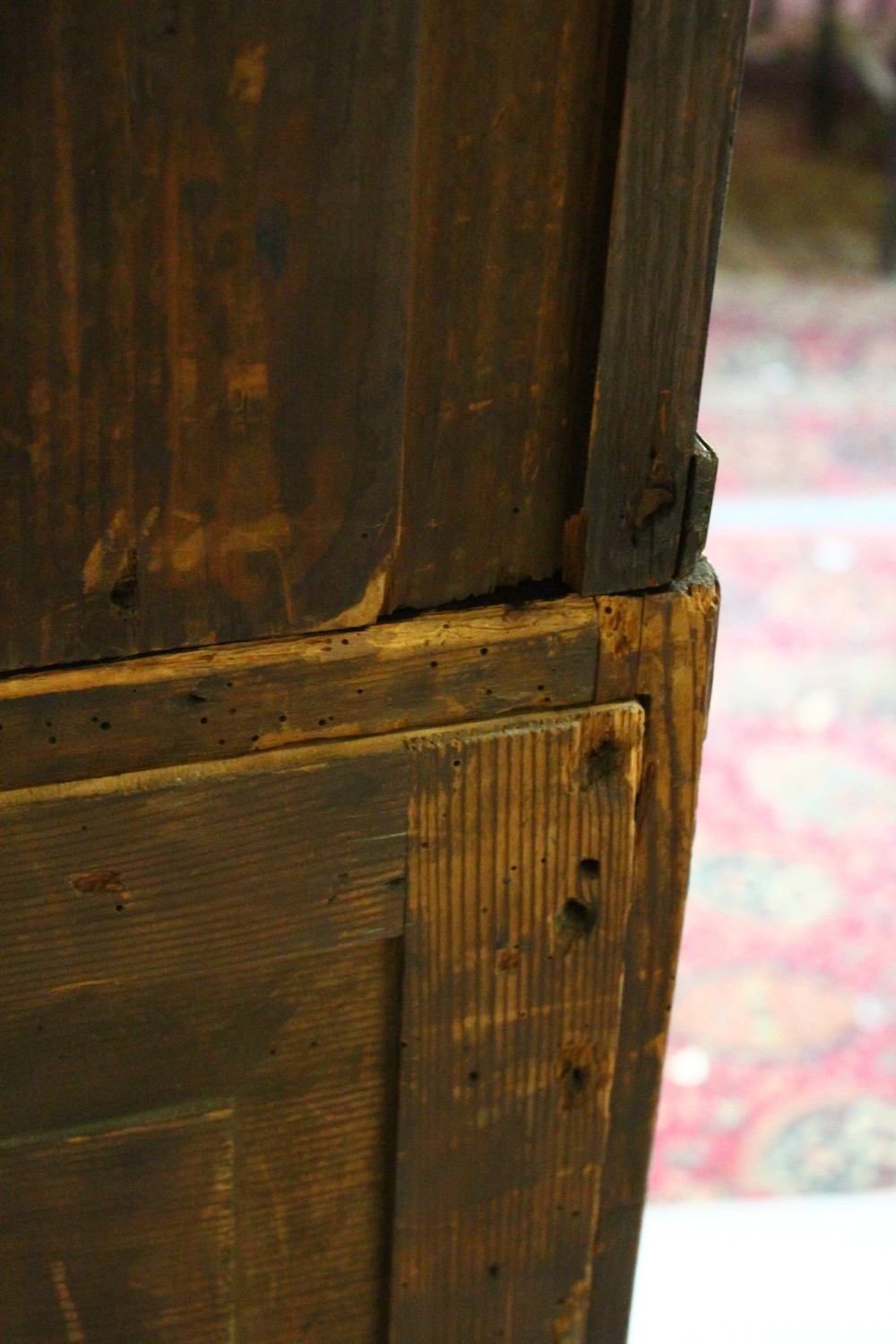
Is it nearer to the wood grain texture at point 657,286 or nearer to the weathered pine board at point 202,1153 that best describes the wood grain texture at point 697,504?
the wood grain texture at point 657,286

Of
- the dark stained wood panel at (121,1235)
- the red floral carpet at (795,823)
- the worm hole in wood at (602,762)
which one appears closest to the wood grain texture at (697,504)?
the worm hole in wood at (602,762)

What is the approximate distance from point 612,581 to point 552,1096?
0.35 m

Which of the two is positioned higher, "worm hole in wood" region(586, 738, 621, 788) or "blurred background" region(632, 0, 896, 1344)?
"worm hole in wood" region(586, 738, 621, 788)

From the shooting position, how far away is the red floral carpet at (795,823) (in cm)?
252

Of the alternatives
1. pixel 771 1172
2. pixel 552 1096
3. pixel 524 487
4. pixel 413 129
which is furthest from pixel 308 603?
pixel 771 1172

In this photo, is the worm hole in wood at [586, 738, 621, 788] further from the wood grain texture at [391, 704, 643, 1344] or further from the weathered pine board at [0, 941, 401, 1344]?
the weathered pine board at [0, 941, 401, 1344]

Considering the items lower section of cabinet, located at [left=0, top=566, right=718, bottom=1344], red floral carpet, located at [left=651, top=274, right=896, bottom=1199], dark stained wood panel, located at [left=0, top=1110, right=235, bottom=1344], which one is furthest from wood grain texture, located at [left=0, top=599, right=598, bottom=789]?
red floral carpet, located at [left=651, top=274, right=896, bottom=1199]

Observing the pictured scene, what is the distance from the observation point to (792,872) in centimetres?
297

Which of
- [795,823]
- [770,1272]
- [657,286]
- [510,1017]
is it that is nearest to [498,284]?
[657,286]

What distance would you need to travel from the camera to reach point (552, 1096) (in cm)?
110

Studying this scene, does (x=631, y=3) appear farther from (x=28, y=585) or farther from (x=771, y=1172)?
(x=771, y=1172)

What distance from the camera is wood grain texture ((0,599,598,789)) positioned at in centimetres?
88

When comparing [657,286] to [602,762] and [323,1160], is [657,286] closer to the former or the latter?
[602,762]

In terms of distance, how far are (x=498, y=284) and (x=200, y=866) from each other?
1.14ft
